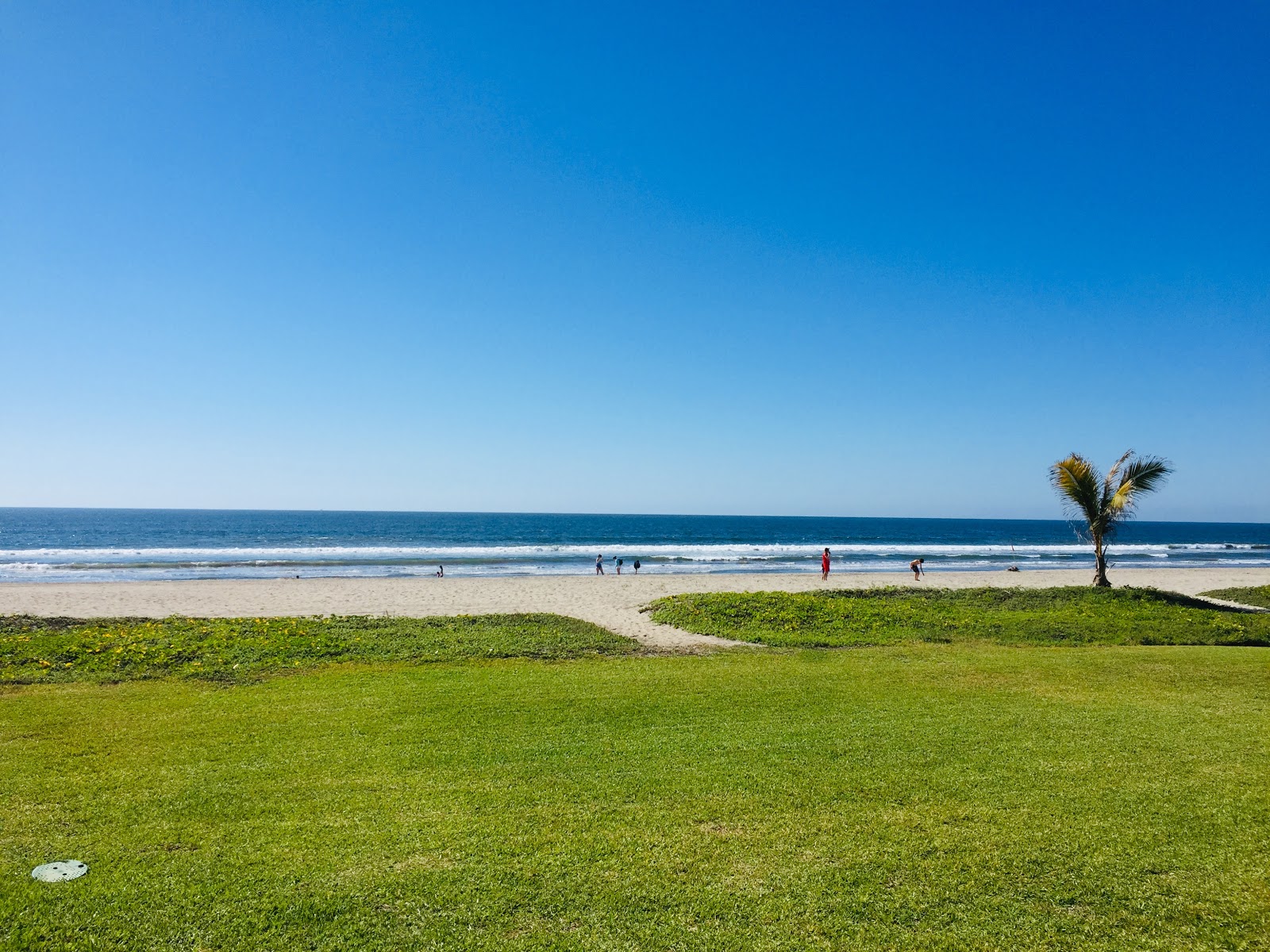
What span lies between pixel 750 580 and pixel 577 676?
3003 centimetres

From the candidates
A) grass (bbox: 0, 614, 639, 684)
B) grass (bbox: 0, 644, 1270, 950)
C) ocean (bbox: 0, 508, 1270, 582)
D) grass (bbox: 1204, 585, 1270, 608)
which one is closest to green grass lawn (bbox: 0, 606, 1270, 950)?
grass (bbox: 0, 644, 1270, 950)

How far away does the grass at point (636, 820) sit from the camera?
15.6ft

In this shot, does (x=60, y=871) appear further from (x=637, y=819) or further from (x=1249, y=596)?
(x=1249, y=596)

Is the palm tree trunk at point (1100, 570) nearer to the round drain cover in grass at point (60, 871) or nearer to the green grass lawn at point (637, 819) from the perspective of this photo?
the green grass lawn at point (637, 819)

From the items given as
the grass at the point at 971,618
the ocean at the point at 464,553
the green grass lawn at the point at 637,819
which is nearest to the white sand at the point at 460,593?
the grass at the point at 971,618

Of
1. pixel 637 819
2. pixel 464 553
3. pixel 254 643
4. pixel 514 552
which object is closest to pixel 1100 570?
pixel 637 819

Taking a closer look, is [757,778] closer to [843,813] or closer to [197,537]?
[843,813]

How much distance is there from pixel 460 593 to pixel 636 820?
26521 mm

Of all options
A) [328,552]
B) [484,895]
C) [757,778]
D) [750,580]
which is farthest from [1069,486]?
[328,552]

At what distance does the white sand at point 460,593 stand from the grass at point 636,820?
25.2ft

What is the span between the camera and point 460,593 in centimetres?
3145

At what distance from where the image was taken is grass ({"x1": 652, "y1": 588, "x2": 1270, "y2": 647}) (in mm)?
16750

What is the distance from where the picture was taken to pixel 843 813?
6.36m

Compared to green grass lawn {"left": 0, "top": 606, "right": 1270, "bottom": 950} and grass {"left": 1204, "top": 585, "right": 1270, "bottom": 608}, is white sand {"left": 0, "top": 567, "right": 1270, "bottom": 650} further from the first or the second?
grass {"left": 1204, "top": 585, "right": 1270, "bottom": 608}
